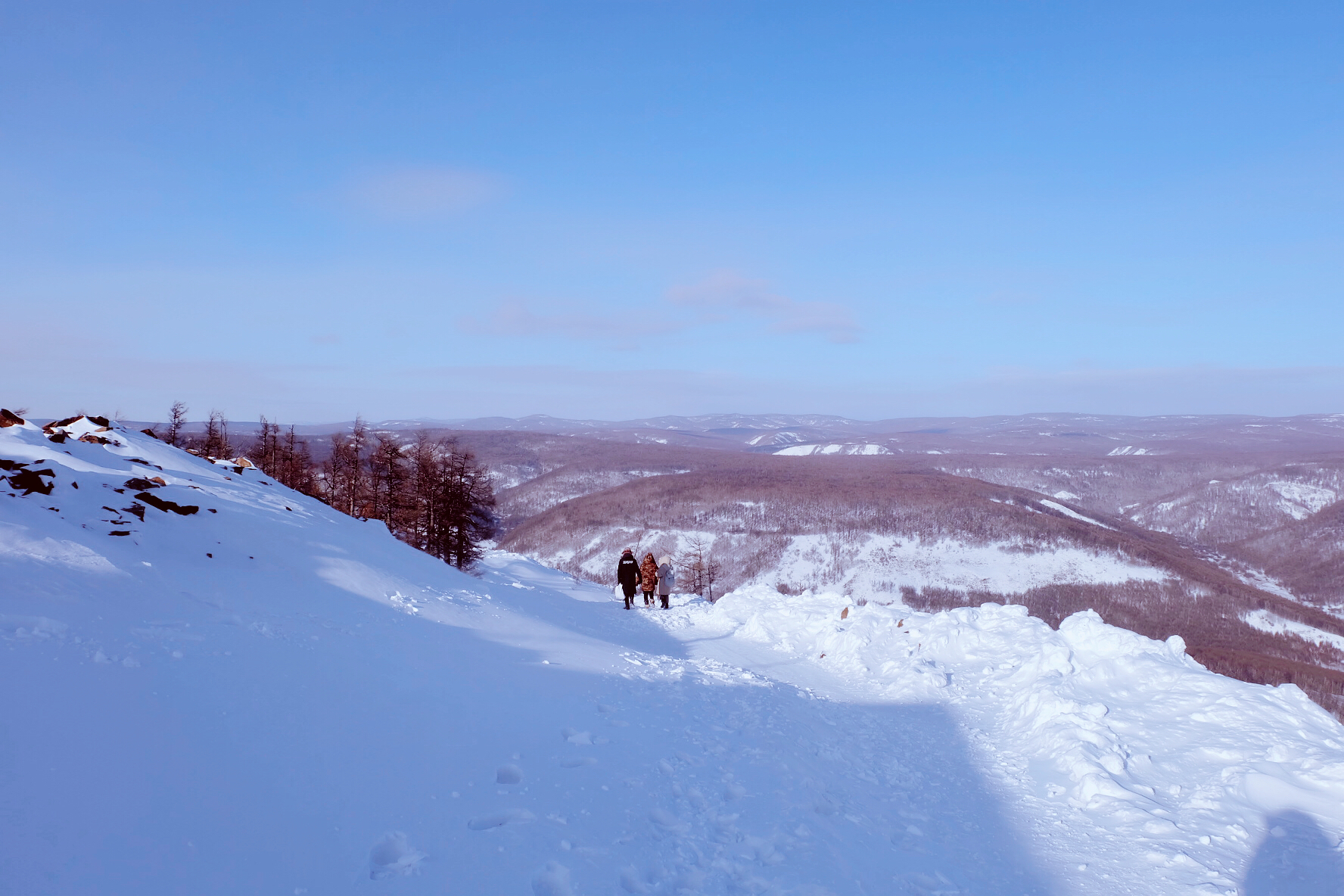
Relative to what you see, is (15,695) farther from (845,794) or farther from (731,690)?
(731,690)

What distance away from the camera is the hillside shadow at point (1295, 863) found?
5.44 meters

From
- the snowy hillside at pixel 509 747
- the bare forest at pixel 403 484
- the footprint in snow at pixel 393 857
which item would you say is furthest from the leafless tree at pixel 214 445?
the footprint in snow at pixel 393 857

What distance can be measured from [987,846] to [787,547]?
4540 inches

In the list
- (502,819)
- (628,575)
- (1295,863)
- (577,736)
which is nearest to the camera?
(502,819)

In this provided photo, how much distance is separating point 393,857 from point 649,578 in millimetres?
14409

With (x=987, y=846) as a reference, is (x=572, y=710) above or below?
above

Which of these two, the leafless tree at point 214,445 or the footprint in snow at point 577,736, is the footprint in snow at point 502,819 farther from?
the leafless tree at point 214,445

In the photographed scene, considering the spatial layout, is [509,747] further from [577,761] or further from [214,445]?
[214,445]

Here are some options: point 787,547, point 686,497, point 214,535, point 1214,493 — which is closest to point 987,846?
point 214,535

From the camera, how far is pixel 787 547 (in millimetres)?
118688

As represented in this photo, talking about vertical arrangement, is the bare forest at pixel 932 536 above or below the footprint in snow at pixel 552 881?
below

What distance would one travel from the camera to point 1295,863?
227 inches

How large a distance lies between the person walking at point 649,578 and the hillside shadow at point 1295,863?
13792mm

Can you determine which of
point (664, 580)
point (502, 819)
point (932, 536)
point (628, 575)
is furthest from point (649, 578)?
point (932, 536)
